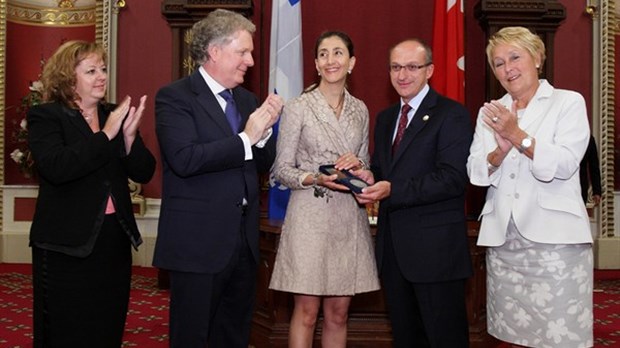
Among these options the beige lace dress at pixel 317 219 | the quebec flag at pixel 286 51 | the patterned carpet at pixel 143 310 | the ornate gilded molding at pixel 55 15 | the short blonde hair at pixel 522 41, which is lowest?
the patterned carpet at pixel 143 310

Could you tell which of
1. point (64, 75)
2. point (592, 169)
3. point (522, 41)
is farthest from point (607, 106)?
point (64, 75)

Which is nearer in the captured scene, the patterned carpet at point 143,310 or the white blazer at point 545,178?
the white blazer at point 545,178

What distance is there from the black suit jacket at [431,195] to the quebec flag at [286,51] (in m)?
2.64

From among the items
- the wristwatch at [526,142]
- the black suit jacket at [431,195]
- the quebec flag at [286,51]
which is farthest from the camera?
the quebec flag at [286,51]

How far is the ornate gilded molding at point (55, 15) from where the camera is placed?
740 centimetres

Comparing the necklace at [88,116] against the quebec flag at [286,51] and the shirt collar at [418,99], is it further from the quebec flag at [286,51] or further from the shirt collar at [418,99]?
the quebec flag at [286,51]

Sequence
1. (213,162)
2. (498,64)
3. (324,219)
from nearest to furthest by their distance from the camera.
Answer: (213,162), (498,64), (324,219)

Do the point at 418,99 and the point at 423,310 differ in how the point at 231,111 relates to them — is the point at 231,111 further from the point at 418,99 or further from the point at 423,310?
the point at 423,310

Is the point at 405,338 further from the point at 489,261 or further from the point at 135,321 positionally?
the point at 135,321

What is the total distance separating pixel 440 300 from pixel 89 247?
1314 mm

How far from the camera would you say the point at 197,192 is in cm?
241

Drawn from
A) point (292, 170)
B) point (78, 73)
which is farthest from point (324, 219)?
point (78, 73)

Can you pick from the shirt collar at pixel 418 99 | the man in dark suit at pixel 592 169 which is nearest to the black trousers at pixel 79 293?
the shirt collar at pixel 418 99

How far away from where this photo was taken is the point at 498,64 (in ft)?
8.21
